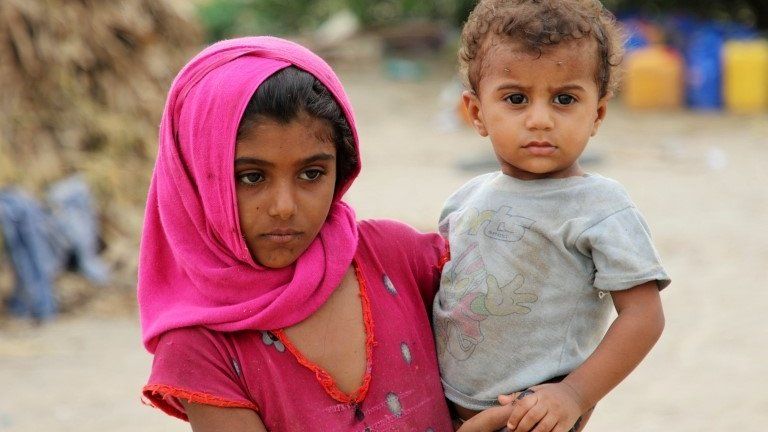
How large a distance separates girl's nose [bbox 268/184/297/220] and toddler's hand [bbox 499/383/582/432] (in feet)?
1.72

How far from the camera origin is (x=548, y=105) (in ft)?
6.60

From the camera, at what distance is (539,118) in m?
1.99

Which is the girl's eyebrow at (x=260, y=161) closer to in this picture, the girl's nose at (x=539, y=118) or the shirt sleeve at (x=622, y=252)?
the girl's nose at (x=539, y=118)

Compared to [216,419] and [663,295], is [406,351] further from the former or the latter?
[663,295]

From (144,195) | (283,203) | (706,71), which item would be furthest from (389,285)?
(706,71)

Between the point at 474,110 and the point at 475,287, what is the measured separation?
348 mm

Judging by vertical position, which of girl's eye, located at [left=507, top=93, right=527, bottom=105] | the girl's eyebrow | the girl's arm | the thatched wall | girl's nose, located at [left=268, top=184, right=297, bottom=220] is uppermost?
the thatched wall

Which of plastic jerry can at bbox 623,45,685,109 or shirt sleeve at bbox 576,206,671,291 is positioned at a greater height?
plastic jerry can at bbox 623,45,685,109

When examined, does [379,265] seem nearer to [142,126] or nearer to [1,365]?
[1,365]

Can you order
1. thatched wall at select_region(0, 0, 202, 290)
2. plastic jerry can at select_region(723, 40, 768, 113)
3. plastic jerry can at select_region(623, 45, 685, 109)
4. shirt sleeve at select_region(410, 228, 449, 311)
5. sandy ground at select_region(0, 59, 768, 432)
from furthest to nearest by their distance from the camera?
plastic jerry can at select_region(623, 45, 685, 109) < plastic jerry can at select_region(723, 40, 768, 113) < thatched wall at select_region(0, 0, 202, 290) < sandy ground at select_region(0, 59, 768, 432) < shirt sleeve at select_region(410, 228, 449, 311)

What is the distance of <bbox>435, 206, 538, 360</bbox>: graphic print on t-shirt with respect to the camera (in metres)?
2.07

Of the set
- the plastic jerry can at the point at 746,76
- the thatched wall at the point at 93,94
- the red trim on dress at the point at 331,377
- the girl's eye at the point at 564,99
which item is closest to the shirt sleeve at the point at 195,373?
the red trim on dress at the point at 331,377

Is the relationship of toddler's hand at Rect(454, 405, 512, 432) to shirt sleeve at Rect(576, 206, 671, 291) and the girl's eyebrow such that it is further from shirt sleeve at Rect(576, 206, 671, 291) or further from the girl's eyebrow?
the girl's eyebrow

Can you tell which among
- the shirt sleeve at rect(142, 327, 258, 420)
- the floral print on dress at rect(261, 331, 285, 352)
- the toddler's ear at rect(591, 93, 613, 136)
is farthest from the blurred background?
the shirt sleeve at rect(142, 327, 258, 420)
